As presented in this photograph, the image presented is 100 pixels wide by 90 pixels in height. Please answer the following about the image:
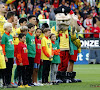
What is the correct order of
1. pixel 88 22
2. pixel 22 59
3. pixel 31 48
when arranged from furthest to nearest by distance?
pixel 88 22 → pixel 31 48 → pixel 22 59

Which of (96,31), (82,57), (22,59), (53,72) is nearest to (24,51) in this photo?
(22,59)

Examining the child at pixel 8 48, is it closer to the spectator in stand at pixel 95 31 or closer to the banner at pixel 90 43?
the banner at pixel 90 43

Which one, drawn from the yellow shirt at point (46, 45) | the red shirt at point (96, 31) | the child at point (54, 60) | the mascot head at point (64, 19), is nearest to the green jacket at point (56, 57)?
the child at point (54, 60)

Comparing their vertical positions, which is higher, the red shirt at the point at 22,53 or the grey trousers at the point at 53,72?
the red shirt at the point at 22,53

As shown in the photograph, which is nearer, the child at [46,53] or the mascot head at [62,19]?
the child at [46,53]

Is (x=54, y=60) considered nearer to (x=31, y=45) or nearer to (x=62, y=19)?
(x=31, y=45)

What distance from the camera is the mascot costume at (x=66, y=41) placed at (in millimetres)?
14424

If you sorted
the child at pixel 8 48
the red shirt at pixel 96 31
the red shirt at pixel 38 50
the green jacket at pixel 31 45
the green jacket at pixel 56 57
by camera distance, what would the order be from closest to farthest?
the child at pixel 8 48
the green jacket at pixel 31 45
the red shirt at pixel 38 50
the green jacket at pixel 56 57
the red shirt at pixel 96 31

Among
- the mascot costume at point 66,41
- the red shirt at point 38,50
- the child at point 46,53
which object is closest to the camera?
the red shirt at point 38,50

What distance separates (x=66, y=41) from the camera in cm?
1441

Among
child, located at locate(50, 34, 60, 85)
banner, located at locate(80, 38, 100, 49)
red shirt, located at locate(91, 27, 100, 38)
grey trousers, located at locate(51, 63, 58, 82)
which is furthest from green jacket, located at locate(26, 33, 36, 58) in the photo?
red shirt, located at locate(91, 27, 100, 38)

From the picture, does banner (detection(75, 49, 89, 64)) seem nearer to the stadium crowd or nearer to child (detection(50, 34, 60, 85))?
the stadium crowd

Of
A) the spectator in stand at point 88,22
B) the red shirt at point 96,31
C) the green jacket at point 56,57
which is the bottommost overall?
the green jacket at point 56,57

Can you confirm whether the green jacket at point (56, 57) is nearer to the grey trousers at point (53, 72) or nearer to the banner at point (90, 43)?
the grey trousers at point (53, 72)
